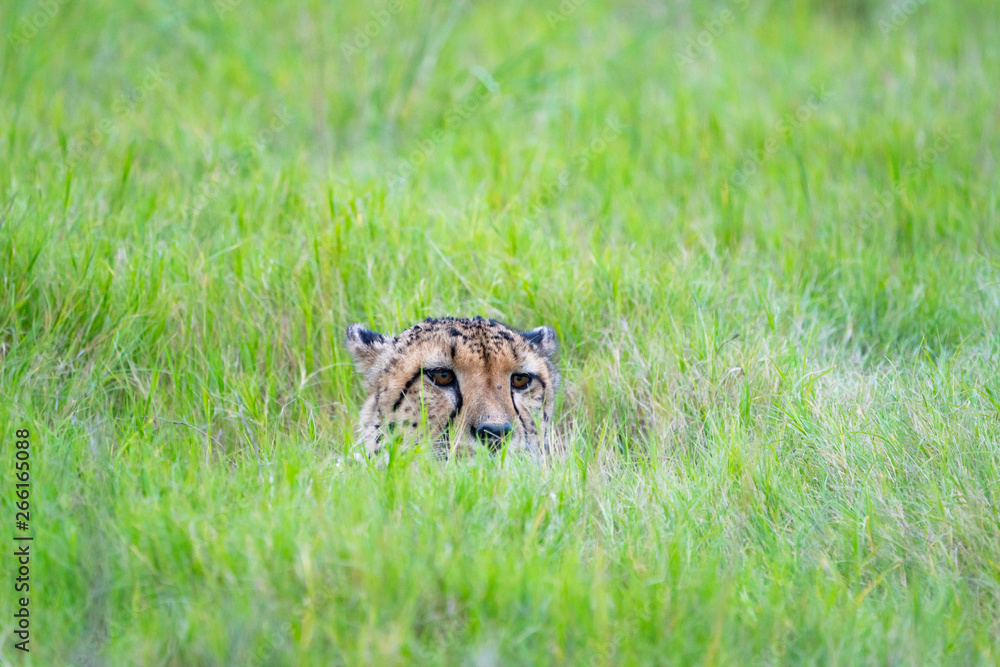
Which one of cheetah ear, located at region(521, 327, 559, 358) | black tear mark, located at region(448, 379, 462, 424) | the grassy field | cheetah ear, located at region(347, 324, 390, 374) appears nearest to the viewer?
the grassy field

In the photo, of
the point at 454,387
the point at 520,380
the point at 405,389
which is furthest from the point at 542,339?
the point at 405,389

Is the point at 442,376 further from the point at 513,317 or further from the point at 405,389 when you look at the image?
the point at 513,317

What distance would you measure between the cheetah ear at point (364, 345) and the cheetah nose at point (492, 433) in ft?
2.28

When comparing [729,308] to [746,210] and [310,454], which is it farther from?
[310,454]

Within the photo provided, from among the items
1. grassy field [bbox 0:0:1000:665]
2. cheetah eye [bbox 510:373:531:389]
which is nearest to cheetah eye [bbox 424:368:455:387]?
cheetah eye [bbox 510:373:531:389]

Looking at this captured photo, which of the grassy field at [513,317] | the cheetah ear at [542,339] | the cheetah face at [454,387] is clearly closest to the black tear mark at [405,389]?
the cheetah face at [454,387]

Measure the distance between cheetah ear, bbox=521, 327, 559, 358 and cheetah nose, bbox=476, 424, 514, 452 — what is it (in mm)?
655

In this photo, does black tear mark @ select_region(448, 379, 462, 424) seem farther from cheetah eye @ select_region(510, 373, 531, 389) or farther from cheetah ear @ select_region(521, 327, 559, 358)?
cheetah ear @ select_region(521, 327, 559, 358)

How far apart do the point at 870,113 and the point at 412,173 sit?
3.44 meters

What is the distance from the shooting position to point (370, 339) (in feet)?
13.0

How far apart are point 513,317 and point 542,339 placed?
68 centimetres

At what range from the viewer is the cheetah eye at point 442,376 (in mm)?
3682

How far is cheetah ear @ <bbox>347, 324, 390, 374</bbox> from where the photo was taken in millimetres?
3953

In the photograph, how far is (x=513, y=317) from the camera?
4770 mm
